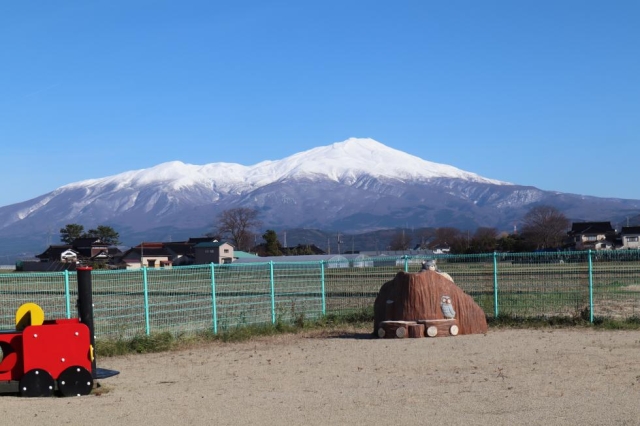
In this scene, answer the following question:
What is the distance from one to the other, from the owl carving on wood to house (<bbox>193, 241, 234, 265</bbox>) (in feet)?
269

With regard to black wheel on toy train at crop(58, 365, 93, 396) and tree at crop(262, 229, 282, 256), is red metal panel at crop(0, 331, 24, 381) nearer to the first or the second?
black wheel on toy train at crop(58, 365, 93, 396)

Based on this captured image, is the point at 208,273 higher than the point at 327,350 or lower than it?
higher

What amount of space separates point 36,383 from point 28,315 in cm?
109

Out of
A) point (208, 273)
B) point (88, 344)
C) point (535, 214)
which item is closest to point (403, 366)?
point (88, 344)

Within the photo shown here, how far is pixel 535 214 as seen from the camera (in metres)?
130

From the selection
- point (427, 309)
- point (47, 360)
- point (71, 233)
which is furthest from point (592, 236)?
point (47, 360)

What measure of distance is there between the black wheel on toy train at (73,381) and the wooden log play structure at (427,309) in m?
7.41

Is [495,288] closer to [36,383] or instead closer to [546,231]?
[36,383]

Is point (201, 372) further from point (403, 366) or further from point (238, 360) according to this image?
point (403, 366)

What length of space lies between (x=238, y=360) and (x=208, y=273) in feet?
14.9

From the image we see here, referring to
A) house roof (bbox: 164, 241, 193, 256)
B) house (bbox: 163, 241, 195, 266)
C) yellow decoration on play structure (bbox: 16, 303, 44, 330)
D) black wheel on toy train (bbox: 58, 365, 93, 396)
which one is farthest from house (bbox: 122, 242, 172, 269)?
black wheel on toy train (bbox: 58, 365, 93, 396)

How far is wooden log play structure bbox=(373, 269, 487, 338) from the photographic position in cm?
1683

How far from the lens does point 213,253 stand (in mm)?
100500

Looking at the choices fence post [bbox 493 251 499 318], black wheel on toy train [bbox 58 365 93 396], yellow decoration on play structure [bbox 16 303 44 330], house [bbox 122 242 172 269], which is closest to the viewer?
black wheel on toy train [bbox 58 365 93 396]
